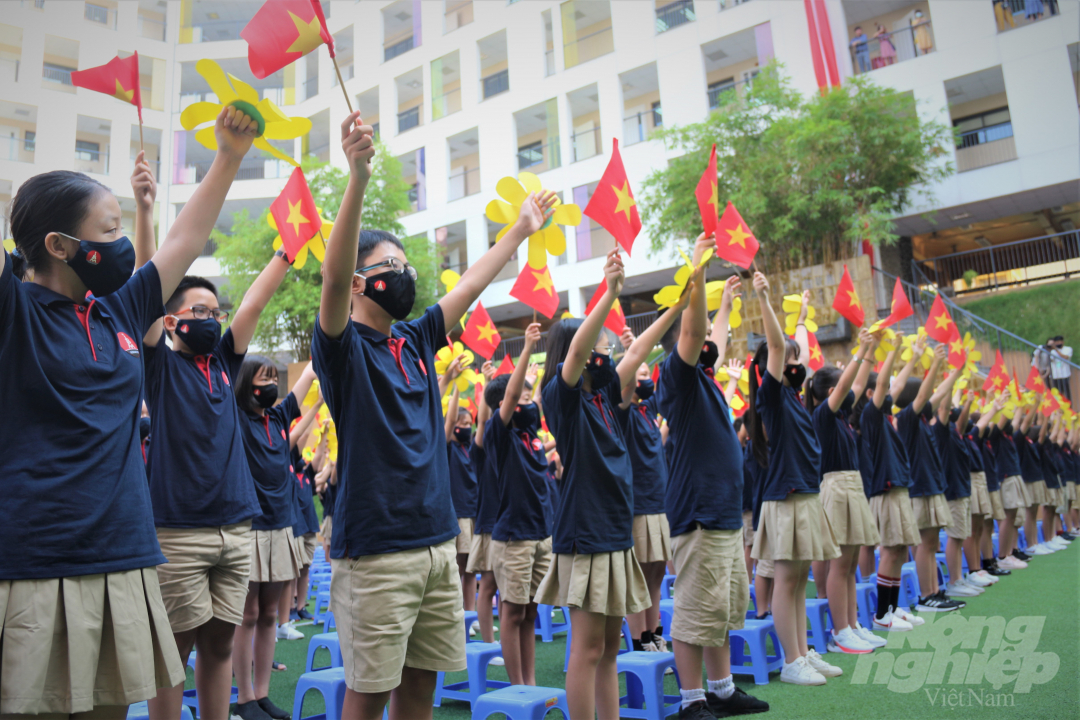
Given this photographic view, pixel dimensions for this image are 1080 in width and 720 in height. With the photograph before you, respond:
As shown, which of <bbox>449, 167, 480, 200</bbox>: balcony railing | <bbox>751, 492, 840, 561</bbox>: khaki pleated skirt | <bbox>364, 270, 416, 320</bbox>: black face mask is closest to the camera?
<bbox>364, 270, 416, 320</bbox>: black face mask

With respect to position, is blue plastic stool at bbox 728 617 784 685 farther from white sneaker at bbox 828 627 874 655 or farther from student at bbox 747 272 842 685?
white sneaker at bbox 828 627 874 655

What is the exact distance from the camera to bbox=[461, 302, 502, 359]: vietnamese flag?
17.6 feet

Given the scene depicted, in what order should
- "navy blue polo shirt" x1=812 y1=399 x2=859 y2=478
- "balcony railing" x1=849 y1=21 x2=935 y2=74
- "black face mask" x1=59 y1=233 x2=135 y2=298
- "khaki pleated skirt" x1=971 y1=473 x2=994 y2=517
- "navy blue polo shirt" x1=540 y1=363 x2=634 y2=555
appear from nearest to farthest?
"black face mask" x1=59 y1=233 x2=135 y2=298, "navy blue polo shirt" x1=540 y1=363 x2=634 y2=555, "navy blue polo shirt" x1=812 y1=399 x2=859 y2=478, "khaki pleated skirt" x1=971 y1=473 x2=994 y2=517, "balcony railing" x1=849 y1=21 x2=935 y2=74

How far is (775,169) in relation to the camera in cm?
1409

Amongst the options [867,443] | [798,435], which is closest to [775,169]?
[867,443]

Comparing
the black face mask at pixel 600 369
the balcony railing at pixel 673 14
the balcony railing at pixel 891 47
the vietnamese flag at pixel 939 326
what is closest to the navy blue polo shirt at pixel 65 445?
the black face mask at pixel 600 369

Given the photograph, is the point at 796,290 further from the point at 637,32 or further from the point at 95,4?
the point at 95,4

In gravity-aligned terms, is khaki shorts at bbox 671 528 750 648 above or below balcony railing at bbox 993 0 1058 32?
below

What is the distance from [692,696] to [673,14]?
18.8m

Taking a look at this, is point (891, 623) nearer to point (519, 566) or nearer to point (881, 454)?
point (881, 454)

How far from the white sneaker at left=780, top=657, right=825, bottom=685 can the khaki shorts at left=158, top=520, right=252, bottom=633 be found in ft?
9.53

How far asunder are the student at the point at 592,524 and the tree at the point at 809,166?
1161 centimetres

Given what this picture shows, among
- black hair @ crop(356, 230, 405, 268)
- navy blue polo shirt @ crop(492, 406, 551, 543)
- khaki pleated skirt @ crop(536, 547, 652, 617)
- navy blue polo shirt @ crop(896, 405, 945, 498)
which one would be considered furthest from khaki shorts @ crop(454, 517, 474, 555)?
black hair @ crop(356, 230, 405, 268)

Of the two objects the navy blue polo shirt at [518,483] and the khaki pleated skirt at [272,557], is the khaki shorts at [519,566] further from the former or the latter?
the khaki pleated skirt at [272,557]
